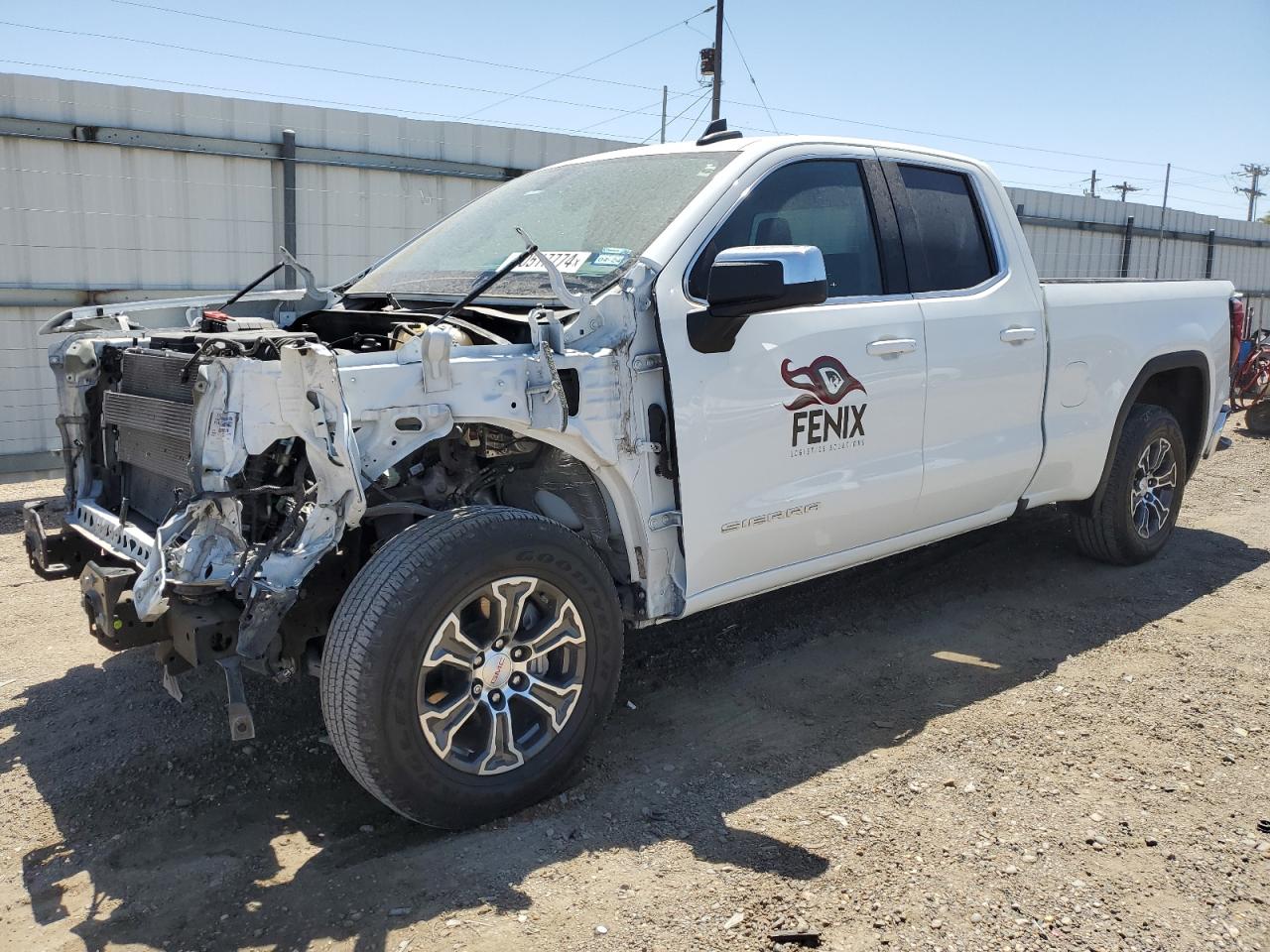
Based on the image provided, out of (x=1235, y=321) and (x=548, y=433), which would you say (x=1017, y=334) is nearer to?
(x=1235, y=321)

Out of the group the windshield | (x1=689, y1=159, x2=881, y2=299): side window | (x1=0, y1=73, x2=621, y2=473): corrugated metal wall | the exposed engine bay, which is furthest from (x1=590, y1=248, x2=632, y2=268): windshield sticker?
(x1=0, y1=73, x2=621, y2=473): corrugated metal wall

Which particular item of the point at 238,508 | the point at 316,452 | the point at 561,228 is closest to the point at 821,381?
the point at 561,228

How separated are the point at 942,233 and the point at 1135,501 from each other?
88.3 inches

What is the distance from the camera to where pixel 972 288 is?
4.60m

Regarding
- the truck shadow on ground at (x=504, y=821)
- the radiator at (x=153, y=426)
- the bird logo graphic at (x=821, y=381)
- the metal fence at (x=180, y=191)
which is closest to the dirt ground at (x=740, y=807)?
the truck shadow on ground at (x=504, y=821)

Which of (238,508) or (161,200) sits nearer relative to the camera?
(238,508)

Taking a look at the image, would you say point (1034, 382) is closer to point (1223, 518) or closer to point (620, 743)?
point (620, 743)

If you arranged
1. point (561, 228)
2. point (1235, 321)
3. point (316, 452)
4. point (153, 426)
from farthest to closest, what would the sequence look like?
point (1235, 321) → point (561, 228) → point (153, 426) → point (316, 452)

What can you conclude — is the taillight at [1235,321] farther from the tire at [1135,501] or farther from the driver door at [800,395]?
the driver door at [800,395]

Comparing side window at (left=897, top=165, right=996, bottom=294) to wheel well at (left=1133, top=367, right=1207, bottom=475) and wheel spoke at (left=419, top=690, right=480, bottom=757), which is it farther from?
wheel spoke at (left=419, top=690, right=480, bottom=757)

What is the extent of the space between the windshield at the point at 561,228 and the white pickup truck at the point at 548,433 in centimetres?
2

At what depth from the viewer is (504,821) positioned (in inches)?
128

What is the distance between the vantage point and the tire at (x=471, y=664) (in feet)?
9.59

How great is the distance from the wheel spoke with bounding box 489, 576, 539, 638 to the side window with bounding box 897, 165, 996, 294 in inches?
84.5
